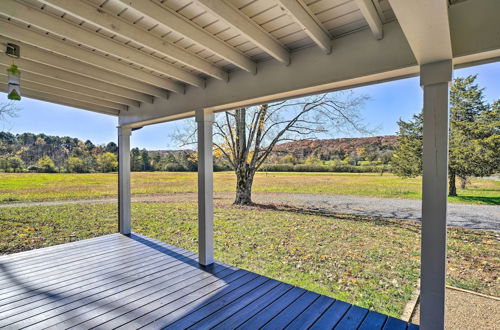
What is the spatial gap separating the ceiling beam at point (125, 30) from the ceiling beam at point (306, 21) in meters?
1.03

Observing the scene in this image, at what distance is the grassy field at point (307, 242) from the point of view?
327 centimetres

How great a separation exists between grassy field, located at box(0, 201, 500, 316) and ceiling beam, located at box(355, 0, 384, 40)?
2869mm

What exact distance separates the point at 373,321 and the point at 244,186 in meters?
5.12

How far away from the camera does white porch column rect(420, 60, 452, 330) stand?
138cm

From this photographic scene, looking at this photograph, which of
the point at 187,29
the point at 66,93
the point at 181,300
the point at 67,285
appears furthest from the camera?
the point at 66,93

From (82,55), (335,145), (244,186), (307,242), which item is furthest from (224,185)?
(82,55)

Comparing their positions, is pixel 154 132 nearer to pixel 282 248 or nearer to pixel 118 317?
pixel 282 248

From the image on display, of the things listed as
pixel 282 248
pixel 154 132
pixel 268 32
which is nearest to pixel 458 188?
pixel 282 248

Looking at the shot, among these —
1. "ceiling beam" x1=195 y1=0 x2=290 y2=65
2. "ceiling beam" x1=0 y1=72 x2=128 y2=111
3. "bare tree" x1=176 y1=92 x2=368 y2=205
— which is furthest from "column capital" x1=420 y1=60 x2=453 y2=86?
"bare tree" x1=176 y1=92 x2=368 y2=205

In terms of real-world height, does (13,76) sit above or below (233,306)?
above

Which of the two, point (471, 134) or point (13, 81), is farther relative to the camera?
point (471, 134)

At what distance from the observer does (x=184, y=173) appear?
718cm

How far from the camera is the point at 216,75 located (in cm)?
234

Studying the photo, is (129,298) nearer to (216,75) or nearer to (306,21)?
(216,75)
